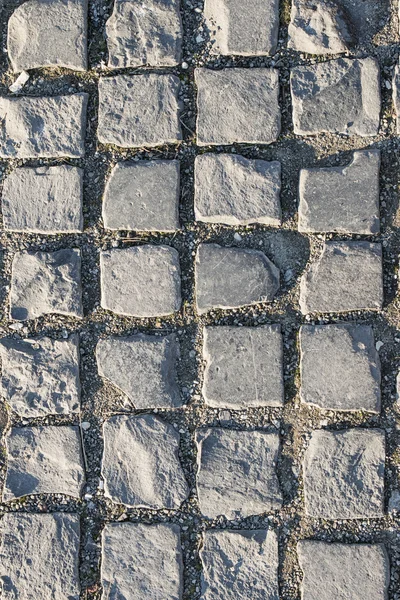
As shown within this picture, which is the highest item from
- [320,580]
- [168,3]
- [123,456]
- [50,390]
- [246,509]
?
[168,3]

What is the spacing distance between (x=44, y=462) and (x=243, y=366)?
3.84 ft

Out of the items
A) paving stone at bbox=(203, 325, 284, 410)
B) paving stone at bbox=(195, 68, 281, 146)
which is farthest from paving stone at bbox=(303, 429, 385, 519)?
paving stone at bbox=(195, 68, 281, 146)

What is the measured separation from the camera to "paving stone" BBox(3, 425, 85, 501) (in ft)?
9.68

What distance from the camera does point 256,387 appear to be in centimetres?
286

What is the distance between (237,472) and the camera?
288 cm

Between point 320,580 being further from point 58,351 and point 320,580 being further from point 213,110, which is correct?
point 213,110

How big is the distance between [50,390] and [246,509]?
1.19 meters

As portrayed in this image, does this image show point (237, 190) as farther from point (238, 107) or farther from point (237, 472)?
point (237, 472)

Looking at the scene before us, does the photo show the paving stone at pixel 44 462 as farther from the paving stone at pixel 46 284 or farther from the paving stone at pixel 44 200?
the paving stone at pixel 44 200

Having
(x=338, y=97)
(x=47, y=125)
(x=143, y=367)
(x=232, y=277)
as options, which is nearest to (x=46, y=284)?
(x=143, y=367)

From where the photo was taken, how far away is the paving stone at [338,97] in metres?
2.84

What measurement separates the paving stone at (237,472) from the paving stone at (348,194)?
1145 mm

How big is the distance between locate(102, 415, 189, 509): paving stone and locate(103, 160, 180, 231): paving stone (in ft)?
3.31

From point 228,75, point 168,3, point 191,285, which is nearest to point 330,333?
point 191,285
